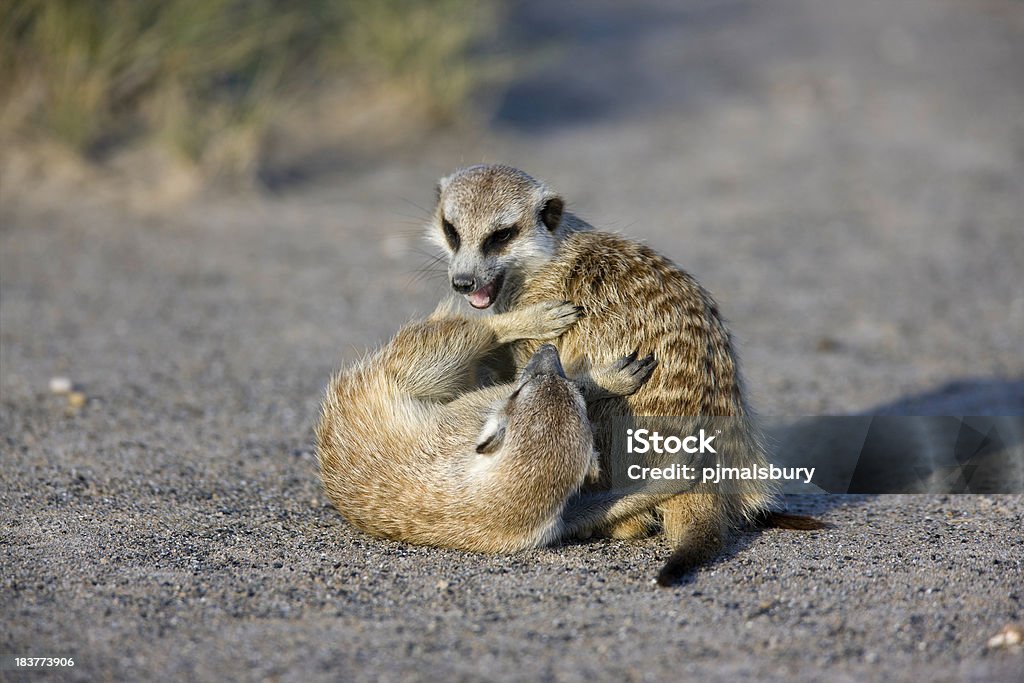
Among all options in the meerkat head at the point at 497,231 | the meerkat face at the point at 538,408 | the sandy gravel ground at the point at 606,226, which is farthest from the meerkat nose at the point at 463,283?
the sandy gravel ground at the point at 606,226

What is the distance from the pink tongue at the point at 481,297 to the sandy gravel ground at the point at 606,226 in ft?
3.04

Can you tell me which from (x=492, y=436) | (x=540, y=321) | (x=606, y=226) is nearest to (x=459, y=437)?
(x=492, y=436)

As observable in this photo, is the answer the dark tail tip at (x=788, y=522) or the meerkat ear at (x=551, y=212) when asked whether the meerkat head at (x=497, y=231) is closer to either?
the meerkat ear at (x=551, y=212)

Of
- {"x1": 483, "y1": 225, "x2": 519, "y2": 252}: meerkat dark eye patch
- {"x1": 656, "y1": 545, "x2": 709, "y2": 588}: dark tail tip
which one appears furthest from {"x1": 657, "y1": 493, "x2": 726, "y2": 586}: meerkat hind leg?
{"x1": 483, "y1": 225, "x2": 519, "y2": 252}: meerkat dark eye patch

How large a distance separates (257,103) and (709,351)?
233 inches

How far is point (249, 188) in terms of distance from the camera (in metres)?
8.66

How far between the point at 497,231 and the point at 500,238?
3 cm

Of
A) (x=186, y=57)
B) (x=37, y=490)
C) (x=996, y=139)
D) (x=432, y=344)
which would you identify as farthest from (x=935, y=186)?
(x=37, y=490)

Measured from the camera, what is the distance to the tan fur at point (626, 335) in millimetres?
3752

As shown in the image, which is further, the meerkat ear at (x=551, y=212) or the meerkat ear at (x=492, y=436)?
the meerkat ear at (x=551, y=212)

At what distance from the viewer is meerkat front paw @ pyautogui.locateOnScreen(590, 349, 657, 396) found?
12.3ft

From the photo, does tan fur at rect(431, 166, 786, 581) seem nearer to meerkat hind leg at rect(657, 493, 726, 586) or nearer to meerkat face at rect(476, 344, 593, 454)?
meerkat hind leg at rect(657, 493, 726, 586)

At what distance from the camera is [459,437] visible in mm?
3713

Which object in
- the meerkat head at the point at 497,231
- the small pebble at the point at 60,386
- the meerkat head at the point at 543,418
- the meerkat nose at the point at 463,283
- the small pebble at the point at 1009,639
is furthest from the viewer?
the small pebble at the point at 60,386
